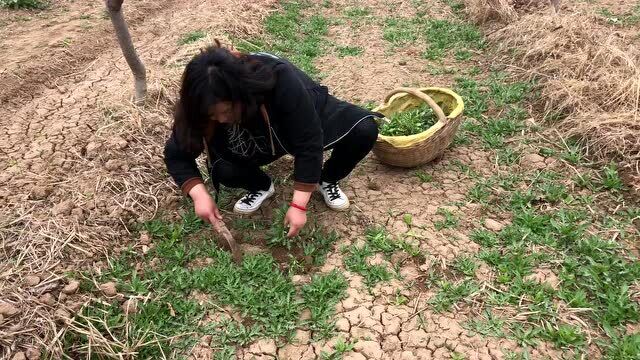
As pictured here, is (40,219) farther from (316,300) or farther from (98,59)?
(98,59)

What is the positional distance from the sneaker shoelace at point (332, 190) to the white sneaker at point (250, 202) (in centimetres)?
36

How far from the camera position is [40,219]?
7.97 feet

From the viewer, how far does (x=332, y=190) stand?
274 cm

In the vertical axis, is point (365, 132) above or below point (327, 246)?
above

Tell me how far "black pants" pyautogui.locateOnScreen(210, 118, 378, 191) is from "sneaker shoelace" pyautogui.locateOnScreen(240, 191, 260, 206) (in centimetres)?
5

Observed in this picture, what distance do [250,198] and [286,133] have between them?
2.29 ft

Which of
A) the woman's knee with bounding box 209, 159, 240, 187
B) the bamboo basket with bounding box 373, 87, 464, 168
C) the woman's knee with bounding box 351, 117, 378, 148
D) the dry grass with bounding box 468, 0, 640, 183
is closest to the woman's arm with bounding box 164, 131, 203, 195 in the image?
the woman's knee with bounding box 209, 159, 240, 187

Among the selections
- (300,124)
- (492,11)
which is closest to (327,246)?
(300,124)

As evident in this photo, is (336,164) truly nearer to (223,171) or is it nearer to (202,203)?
(223,171)

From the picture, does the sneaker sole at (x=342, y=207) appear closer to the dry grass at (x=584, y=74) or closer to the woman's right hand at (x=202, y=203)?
the woman's right hand at (x=202, y=203)

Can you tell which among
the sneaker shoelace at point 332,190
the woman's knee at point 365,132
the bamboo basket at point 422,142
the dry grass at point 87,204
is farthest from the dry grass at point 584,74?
the dry grass at point 87,204

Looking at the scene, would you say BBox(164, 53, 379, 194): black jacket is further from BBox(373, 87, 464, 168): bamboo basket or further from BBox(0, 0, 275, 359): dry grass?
BBox(0, 0, 275, 359): dry grass

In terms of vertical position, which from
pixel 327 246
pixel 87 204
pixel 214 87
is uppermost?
pixel 214 87

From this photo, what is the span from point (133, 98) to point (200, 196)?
168cm
